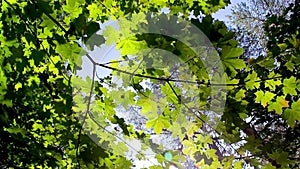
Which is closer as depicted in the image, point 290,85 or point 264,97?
point 290,85

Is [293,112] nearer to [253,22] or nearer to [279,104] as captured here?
[279,104]

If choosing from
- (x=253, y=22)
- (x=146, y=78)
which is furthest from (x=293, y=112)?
(x=253, y=22)

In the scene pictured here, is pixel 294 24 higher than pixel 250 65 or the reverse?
higher

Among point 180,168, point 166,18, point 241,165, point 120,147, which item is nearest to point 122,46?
point 166,18

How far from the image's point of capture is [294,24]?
16.8 feet

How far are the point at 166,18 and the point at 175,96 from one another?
0.50 metres

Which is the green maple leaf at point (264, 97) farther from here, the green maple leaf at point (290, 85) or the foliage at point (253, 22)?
the foliage at point (253, 22)

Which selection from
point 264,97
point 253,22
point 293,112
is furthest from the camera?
point 253,22

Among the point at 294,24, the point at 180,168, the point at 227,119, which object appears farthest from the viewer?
the point at 294,24

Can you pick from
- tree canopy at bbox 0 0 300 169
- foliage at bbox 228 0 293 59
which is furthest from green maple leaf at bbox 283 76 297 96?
foliage at bbox 228 0 293 59

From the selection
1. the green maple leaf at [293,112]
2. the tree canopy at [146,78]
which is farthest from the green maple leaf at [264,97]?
the green maple leaf at [293,112]

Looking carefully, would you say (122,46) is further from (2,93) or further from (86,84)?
(2,93)

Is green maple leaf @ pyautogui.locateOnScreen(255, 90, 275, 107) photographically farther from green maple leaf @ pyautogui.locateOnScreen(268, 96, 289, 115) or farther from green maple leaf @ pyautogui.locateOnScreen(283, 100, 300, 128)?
green maple leaf @ pyautogui.locateOnScreen(283, 100, 300, 128)

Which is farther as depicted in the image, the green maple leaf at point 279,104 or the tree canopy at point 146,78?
the green maple leaf at point 279,104
